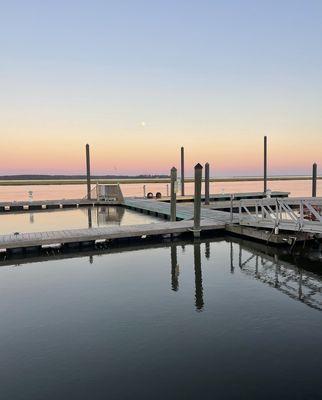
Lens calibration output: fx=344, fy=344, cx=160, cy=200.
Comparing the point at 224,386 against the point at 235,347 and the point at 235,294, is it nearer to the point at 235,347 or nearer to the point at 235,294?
the point at 235,347

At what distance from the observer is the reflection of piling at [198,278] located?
8.63 meters

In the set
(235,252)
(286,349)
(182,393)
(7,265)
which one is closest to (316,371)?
(286,349)

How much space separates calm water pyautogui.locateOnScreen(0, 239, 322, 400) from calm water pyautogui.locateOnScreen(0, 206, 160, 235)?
9537mm

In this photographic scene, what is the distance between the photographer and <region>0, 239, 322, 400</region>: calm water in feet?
17.1

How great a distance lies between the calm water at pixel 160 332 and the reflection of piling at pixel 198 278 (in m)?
0.05

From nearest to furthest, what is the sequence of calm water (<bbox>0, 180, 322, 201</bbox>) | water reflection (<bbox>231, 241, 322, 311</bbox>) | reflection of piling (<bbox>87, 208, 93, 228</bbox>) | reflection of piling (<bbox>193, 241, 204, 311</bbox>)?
1. reflection of piling (<bbox>193, 241, 204, 311</bbox>)
2. water reflection (<bbox>231, 241, 322, 311</bbox>)
3. reflection of piling (<bbox>87, 208, 93, 228</bbox>)
4. calm water (<bbox>0, 180, 322, 201</bbox>)

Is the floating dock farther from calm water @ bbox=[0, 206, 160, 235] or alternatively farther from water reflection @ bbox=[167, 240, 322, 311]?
calm water @ bbox=[0, 206, 160, 235]

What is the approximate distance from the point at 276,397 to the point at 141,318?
11.4 feet

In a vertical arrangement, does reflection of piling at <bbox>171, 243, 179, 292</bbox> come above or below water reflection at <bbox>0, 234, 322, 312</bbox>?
below

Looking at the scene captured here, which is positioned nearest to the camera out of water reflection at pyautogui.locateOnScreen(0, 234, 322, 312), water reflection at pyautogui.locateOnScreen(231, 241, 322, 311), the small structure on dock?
water reflection at pyautogui.locateOnScreen(231, 241, 322, 311)

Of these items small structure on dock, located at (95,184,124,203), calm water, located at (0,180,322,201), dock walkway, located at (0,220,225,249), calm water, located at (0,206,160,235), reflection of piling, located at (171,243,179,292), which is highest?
small structure on dock, located at (95,184,124,203)

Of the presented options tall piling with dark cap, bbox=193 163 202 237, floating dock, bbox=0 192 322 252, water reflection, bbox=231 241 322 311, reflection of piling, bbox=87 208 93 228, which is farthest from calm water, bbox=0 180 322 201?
water reflection, bbox=231 241 322 311

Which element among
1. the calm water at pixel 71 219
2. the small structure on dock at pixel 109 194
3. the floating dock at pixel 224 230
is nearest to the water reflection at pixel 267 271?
the floating dock at pixel 224 230

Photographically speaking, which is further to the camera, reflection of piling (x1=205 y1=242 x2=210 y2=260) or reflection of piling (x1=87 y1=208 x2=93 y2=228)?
reflection of piling (x1=87 y1=208 x2=93 y2=228)
